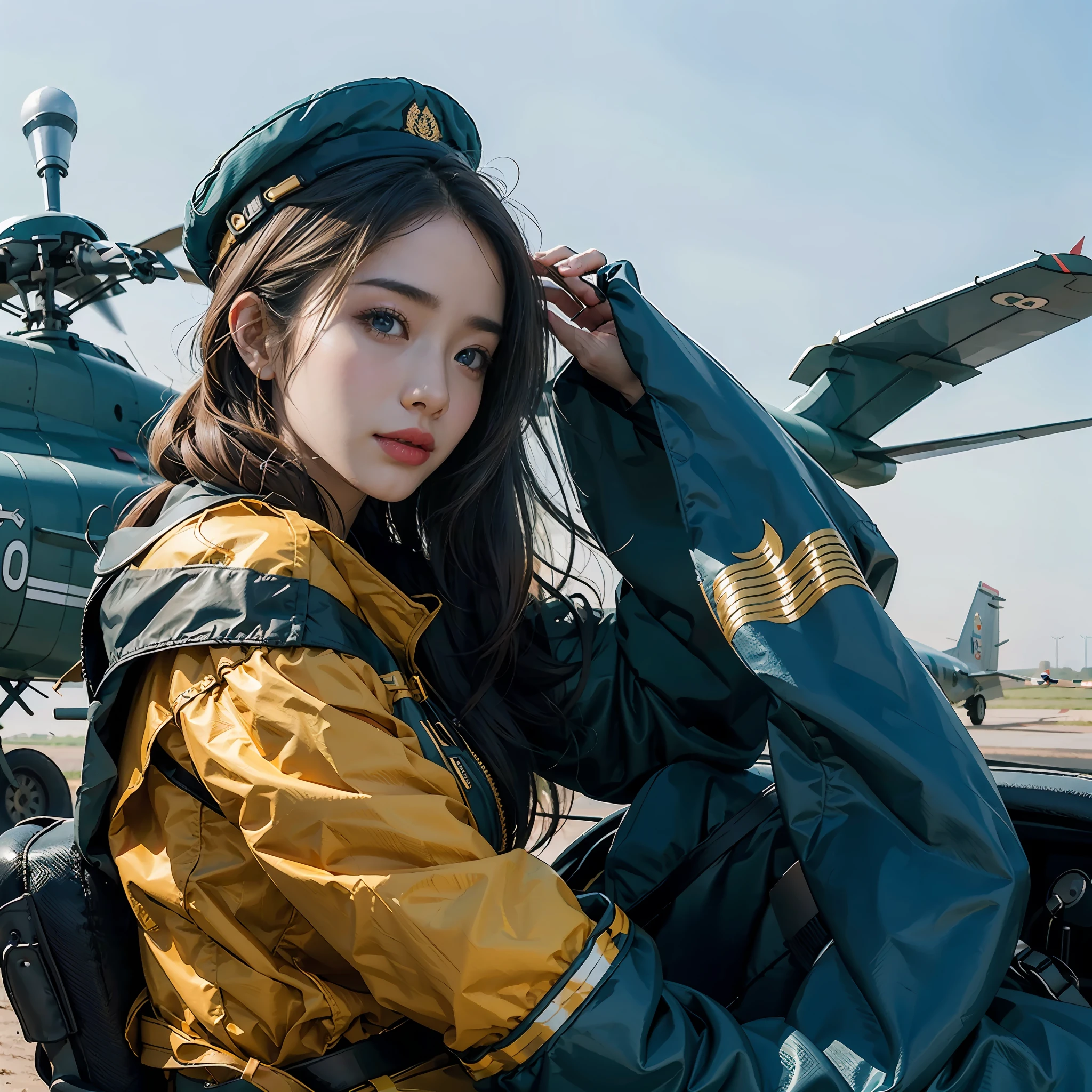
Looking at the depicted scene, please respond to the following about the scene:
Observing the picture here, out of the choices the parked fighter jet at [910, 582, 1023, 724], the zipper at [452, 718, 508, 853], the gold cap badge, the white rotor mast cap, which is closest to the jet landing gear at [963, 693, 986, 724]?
the parked fighter jet at [910, 582, 1023, 724]

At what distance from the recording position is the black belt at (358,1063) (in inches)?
37.1

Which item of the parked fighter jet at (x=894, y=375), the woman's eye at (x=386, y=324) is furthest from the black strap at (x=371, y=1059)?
the parked fighter jet at (x=894, y=375)

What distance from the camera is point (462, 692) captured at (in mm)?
1320

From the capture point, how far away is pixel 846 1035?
944mm

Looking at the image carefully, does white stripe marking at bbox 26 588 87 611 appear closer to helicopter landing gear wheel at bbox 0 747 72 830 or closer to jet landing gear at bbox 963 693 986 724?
helicopter landing gear wheel at bbox 0 747 72 830

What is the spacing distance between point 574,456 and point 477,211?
428mm

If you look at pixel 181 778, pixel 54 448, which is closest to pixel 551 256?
pixel 181 778

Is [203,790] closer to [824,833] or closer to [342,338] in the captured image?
[342,338]

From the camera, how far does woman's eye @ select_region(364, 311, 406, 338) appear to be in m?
1.19

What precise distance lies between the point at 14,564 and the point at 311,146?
197 inches

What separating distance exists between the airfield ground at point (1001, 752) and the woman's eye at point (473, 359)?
2.55 feet

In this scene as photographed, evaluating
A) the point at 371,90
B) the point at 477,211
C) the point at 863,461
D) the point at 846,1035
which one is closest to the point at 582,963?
the point at 846,1035

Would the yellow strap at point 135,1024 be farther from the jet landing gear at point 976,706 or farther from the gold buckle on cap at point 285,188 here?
the jet landing gear at point 976,706

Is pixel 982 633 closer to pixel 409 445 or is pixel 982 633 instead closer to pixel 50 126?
pixel 50 126
